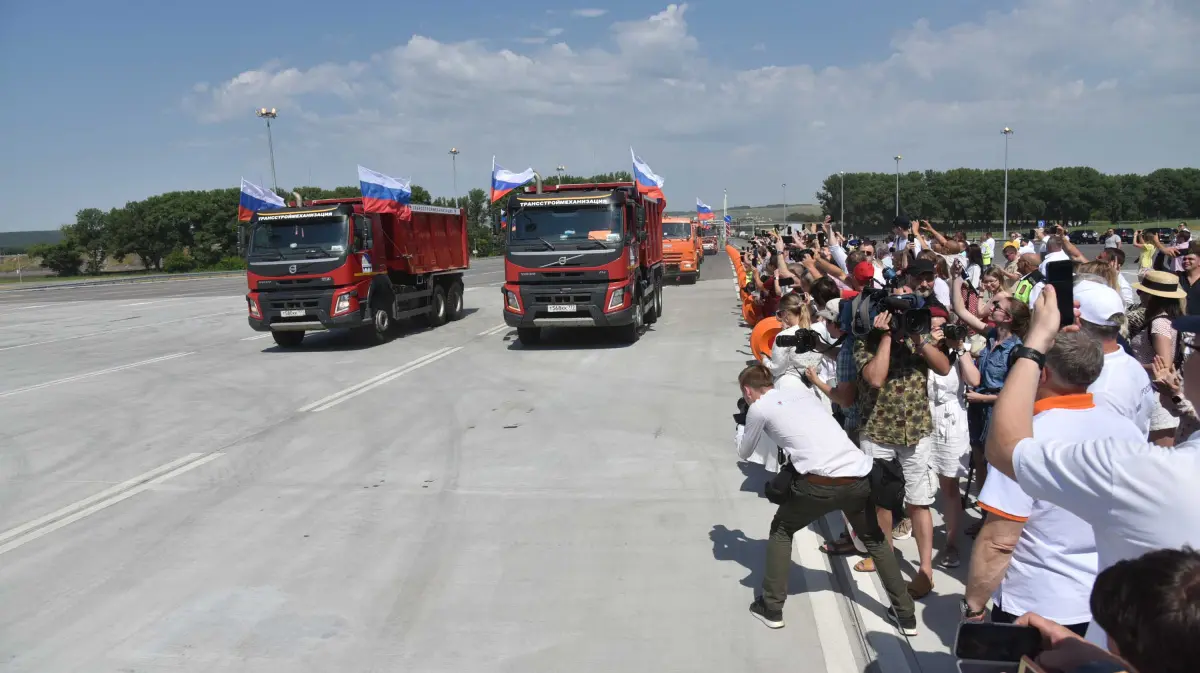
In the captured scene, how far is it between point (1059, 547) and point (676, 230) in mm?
30633

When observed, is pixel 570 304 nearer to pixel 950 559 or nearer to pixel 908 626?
pixel 950 559

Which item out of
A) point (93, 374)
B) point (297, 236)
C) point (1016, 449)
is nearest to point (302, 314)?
point (297, 236)

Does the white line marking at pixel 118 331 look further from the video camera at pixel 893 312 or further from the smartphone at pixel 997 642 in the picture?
the smartphone at pixel 997 642

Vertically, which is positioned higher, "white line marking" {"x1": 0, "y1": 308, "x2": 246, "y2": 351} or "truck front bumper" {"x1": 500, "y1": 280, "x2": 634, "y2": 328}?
"truck front bumper" {"x1": 500, "y1": 280, "x2": 634, "y2": 328}

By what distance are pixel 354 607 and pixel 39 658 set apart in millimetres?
1571

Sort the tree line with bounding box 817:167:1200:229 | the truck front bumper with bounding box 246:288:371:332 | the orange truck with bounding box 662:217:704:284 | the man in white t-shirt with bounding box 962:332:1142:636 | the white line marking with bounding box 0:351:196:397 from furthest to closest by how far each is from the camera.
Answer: the tree line with bounding box 817:167:1200:229 → the orange truck with bounding box 662:217:704:284 → the truck front bumper with bounding box 246:288:371:332 → the white line marking with bounding box 0:351:196:397 → the man in white t-shirt with bounding box 962:332:1142:636

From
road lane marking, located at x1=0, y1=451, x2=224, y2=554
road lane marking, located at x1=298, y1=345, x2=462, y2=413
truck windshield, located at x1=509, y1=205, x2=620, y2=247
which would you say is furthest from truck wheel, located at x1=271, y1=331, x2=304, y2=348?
road lane marking, located at x1=0, y1=451, x2=224, y2=554

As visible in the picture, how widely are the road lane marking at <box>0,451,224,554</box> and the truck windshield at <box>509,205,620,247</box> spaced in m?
8.01

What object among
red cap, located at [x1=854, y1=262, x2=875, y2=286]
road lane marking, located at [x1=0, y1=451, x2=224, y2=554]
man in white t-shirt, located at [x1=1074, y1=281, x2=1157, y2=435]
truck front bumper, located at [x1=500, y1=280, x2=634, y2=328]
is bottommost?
road lane marking, located at [x1=0, y1=451, x2=224, y2=554]

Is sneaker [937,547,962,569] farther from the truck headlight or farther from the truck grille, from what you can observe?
the truck grille

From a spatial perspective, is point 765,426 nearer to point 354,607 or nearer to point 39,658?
point 354,607

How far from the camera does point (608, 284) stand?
15.0m

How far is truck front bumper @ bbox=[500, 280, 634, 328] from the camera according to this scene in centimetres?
1493

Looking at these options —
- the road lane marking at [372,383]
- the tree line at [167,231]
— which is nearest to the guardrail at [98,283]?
the tree line at [167,231]
